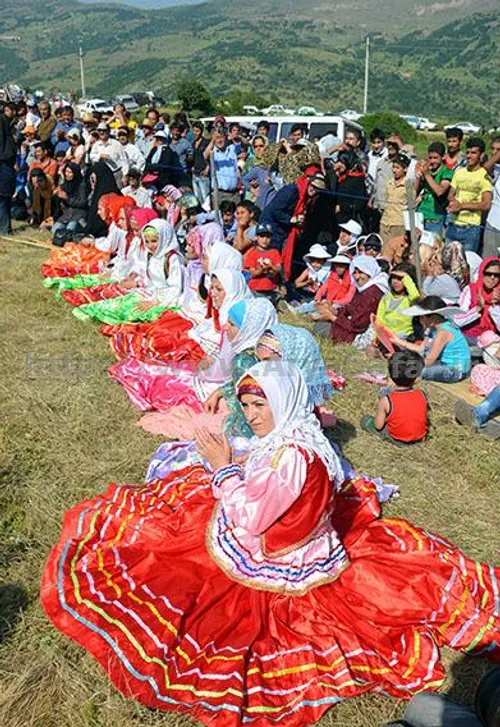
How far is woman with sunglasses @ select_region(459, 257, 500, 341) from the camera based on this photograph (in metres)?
6.27

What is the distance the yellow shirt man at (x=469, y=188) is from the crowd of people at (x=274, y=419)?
2 centimetres

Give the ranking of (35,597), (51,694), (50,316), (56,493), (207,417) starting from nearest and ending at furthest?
1. (51,694)
2. (35,597)
3. (56,493)
4. (207,417)
5. (50,316)

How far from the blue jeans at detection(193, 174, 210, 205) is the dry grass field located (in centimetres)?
454

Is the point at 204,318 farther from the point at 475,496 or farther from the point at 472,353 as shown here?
the point at 475,496

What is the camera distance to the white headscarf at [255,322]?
4965 mm

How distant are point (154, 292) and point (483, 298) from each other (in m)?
3.29

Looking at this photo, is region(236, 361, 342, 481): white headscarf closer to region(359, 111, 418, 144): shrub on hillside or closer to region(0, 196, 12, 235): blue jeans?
region(0, 196, 12, 235): blue jeans

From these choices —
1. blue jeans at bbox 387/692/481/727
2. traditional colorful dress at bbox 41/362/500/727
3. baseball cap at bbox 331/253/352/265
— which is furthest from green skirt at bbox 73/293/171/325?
blue jeans at bbox 387/692/481/727

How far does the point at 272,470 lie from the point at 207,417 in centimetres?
212

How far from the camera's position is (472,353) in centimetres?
636

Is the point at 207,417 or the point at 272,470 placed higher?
the point at 272,470

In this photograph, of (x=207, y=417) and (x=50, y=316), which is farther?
(x=50, y=316)

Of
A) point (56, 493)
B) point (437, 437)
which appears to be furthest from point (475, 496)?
point (56, 493)

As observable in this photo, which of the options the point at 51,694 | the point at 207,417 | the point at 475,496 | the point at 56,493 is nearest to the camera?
the point at 51,694
